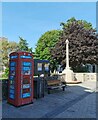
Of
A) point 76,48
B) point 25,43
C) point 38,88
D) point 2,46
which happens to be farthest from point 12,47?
point 38,88

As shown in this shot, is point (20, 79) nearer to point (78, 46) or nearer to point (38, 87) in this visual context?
point (38, 87)

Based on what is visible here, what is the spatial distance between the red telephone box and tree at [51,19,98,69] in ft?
72.5

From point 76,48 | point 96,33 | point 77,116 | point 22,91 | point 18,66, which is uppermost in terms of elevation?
point 96,33

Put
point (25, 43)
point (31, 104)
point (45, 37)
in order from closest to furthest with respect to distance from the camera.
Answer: point (31, 104) < point (45, 37) < point (25, 43)

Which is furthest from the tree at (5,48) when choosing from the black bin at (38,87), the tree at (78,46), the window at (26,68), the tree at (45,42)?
the window at (26,68)

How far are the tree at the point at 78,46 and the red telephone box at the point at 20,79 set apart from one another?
22097 millimetres

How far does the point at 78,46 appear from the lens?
104 feet

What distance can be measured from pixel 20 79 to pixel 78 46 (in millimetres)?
23404

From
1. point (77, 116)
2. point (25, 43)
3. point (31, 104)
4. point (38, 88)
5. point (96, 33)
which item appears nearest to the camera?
point (77, 116)

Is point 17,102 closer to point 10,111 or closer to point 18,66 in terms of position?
point 10,111

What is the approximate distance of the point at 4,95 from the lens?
32.9ft

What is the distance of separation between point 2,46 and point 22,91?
36.4 metres

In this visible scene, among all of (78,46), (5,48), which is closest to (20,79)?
(78,46)

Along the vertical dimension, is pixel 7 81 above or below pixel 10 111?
above
